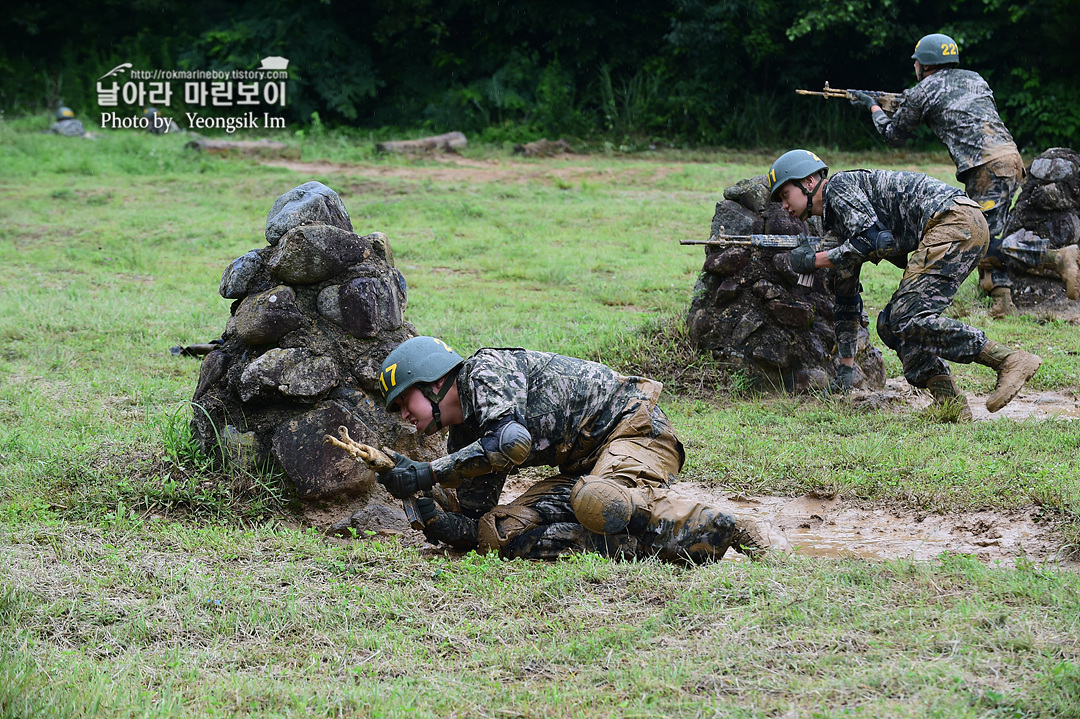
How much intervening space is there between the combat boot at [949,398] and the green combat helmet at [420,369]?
3006 mm

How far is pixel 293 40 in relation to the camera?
20.1 meters

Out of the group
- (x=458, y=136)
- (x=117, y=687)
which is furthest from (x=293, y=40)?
(x=117, y=687)

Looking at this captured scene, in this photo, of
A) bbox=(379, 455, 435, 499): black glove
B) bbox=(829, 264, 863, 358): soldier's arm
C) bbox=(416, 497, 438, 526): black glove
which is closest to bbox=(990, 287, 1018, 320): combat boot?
bbox=(829, 264, 863, 358): soldier's arm

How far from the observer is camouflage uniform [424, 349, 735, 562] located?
160 inches

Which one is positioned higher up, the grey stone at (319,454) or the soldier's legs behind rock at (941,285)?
the soldier's legs behind rock at (941,285)

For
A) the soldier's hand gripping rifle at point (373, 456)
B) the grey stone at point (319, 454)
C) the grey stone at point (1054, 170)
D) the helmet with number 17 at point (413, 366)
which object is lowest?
the grey stone at point (319, 454)

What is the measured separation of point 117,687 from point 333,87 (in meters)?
18.4

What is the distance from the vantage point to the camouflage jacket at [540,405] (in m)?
4.05

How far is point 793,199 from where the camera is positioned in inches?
235

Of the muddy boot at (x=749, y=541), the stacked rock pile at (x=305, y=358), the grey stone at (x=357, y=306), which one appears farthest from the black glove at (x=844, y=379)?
the grey stone at (x=357, y=306)

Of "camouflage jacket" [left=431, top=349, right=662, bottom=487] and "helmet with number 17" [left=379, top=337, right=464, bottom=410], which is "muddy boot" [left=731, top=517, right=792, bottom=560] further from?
"helmet with number 17" [left=379, top=337, right=464, bottom=410]

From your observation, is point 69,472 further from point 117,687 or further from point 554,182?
point 554,182

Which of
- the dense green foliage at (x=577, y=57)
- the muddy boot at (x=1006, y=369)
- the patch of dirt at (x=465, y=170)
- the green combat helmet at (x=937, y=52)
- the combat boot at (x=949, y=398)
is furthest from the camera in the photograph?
the dense green foliage at (x=577, y=57)

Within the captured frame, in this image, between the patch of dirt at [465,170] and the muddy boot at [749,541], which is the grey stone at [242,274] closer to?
the muddy boot at [749,541]
